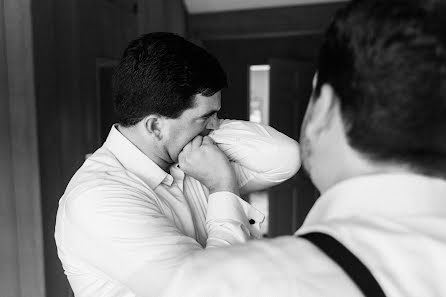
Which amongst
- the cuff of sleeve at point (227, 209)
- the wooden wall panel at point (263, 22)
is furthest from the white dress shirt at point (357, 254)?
the wooden wall panel at point (263, 22)

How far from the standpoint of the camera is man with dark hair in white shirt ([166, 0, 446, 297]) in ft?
1.55

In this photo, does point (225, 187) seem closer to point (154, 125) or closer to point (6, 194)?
point (154, 125)

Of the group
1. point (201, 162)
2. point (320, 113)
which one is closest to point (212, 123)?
point (201, 162)

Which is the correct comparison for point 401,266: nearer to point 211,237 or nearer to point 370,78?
point 370,78

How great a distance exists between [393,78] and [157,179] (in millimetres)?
781

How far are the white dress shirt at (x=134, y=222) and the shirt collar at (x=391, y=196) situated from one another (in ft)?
1.01

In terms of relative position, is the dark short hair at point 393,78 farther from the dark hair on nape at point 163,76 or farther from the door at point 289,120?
the door at point 289,120

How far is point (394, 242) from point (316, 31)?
303 cm

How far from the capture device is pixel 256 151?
4.41ft

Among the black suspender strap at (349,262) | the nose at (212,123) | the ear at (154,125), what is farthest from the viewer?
the nose at (212,123)

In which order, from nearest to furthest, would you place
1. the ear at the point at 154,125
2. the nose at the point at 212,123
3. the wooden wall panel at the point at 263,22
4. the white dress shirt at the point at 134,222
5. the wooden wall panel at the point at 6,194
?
the white dress shirt at the point at 134,222
the ear at the point at 154,125
the nose at the point at 212,123
the wooden wall panel at the point at 6,194
the wooden wall panel at the point at 263,22

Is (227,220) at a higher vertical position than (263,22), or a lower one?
lower

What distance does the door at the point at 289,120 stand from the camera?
11.2 feet

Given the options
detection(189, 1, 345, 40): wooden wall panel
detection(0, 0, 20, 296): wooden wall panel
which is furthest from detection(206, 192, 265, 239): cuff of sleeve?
detection(189, 1, 345, 40): wooden wall panel
